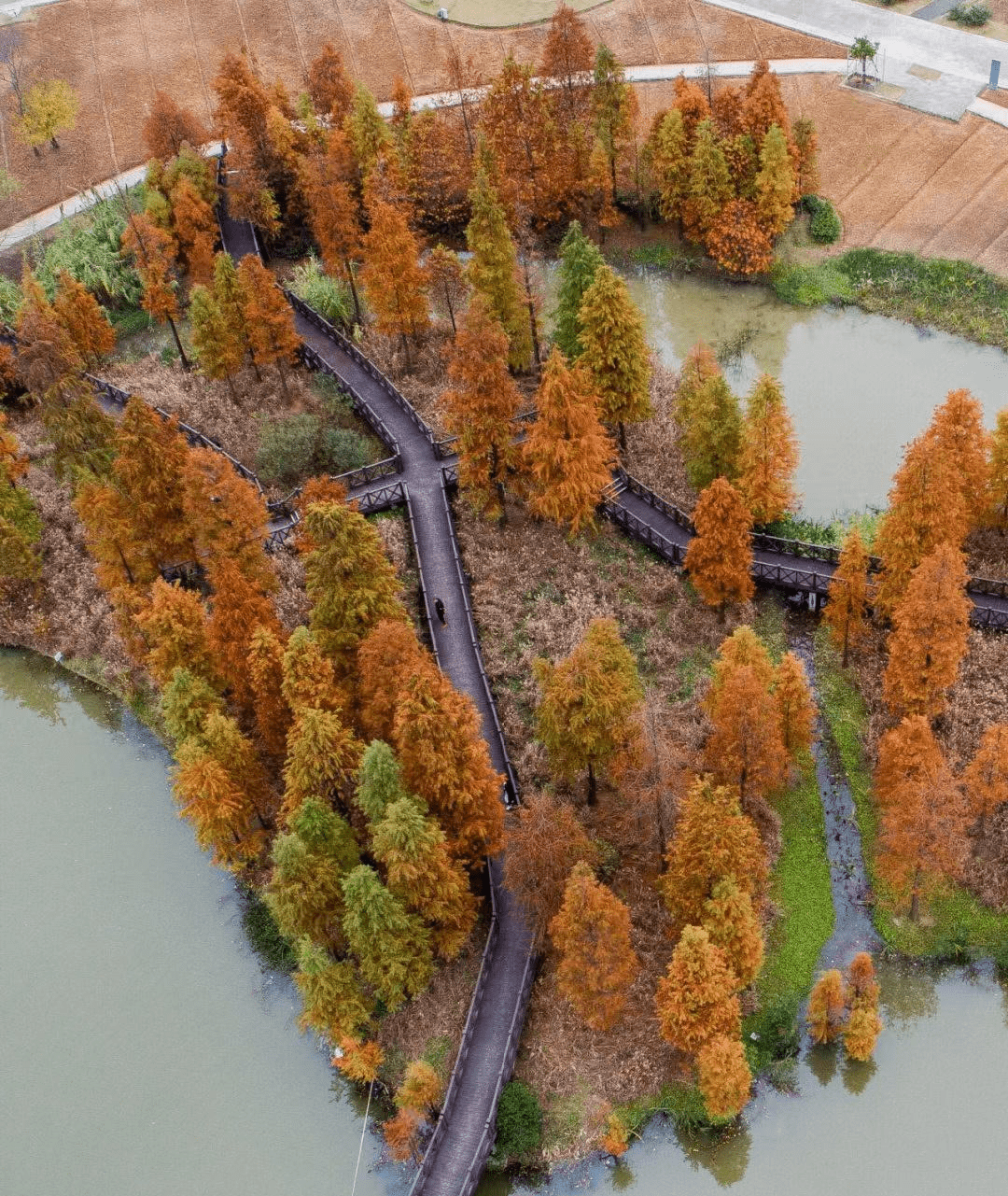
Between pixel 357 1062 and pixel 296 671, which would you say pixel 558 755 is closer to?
pixel 296 671

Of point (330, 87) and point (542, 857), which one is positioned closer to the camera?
point (542, 857)

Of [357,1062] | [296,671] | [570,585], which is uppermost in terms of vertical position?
[296,671]

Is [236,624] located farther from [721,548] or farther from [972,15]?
[972,15]

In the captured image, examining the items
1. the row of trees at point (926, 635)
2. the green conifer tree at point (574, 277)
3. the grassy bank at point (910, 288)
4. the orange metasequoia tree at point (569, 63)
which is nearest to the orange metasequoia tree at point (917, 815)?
the row of trees at point (926, 635)

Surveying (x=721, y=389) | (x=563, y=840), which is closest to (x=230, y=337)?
(x=721, y=389)

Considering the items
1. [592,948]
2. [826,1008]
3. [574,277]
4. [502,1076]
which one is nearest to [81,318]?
[574,277]
